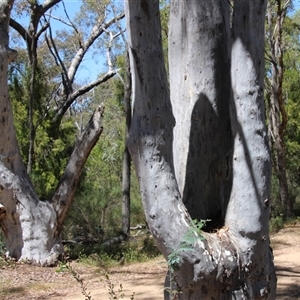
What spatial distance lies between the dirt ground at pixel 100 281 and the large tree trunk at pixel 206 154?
130 inches

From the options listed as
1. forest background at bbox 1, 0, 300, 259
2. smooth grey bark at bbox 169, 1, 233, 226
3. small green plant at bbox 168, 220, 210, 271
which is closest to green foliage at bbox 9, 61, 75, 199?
forest background at bbox 1, 0, 300, 259

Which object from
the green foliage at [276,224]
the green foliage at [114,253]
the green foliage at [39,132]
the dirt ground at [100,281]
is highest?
the green foliage at [39,132]

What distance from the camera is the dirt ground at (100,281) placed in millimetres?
8047

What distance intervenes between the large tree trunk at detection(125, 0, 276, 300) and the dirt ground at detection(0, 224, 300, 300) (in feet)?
10.9

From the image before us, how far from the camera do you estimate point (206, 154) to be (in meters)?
4.35

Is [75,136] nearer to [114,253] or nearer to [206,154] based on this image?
[114,253]

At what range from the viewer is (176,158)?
439cm

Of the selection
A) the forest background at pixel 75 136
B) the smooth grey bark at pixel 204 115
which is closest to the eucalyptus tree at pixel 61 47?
the forest background at pixel 75 136

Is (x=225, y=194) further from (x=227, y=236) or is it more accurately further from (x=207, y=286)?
(x=207, y=286)

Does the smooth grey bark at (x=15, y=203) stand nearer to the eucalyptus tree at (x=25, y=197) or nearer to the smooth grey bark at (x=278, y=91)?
the eucalyptus tree at (x=25, y=197)

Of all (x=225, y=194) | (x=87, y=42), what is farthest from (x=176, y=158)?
(x=87, y=42)

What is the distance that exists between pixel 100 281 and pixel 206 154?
539 cm

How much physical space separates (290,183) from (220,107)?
1704 centimetres

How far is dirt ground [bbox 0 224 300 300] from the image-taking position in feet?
26.4
